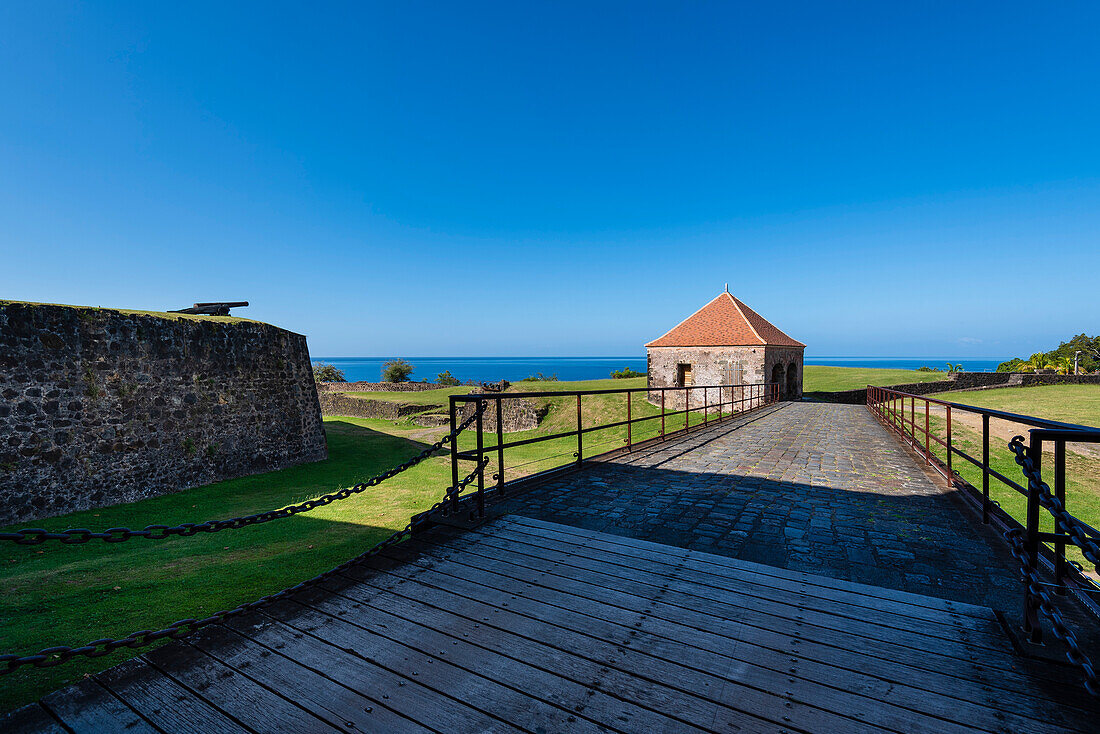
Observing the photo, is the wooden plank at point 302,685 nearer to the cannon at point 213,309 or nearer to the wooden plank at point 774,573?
the wooden plank at point 774,573

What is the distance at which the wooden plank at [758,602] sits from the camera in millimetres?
2312

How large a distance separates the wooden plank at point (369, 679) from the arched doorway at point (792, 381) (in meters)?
25.2

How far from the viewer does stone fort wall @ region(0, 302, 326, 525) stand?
782 centimetres

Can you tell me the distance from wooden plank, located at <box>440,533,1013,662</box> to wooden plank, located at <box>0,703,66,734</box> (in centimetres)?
222

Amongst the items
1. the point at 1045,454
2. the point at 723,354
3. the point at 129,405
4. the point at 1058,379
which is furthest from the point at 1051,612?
the point at 1058,379

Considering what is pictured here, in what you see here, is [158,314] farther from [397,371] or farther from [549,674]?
[397,371]

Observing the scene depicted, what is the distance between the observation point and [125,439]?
9016 millimetres

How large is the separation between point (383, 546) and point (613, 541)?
180 centimetres

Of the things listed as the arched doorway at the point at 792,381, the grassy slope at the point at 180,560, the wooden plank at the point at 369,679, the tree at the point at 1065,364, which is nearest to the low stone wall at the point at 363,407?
the grassy slope at the point at 180,560

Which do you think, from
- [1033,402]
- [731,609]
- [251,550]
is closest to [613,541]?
[731,609]

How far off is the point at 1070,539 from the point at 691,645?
1.71 meters

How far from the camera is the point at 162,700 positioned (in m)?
2.01

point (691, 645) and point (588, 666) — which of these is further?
point (691, 645)

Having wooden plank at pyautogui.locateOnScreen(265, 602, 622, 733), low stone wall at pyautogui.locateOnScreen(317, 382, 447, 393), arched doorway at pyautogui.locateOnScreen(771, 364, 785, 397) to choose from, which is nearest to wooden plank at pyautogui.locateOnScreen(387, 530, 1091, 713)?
wooden plank at pyautogui.locateOnScreen(265, 602, 622, 733)
